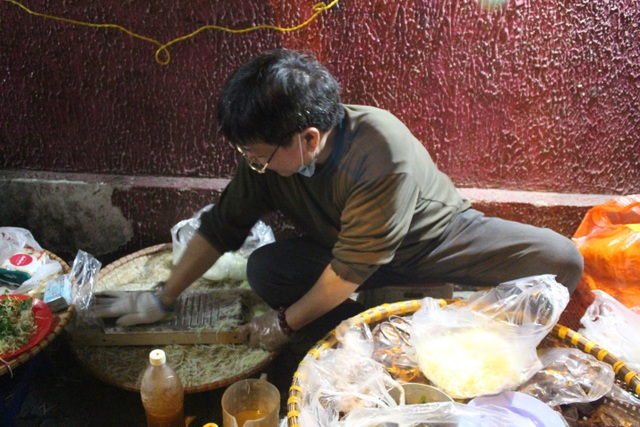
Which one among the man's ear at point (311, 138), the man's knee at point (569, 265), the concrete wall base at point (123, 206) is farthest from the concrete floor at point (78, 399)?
the man's knee at point (569, 265)

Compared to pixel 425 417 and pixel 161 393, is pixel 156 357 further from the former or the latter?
pixel 425 417

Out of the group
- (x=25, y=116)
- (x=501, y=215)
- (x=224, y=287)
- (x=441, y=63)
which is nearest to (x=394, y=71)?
(x=441, y=63)

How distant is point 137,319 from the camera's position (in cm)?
236

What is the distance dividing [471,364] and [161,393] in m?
1.11

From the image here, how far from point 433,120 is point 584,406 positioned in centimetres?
162

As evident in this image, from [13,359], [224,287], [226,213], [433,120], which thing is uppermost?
[433,120]

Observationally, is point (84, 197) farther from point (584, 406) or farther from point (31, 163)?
point (584, 406)

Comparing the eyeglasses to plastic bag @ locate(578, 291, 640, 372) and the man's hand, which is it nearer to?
the man's hand

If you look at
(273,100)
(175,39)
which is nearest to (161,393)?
(273,100)

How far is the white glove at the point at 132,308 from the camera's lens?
236 cm

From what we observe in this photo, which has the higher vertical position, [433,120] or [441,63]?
[441,63]

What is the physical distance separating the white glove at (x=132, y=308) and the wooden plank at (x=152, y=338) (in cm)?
7

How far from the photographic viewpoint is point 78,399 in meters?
2.39

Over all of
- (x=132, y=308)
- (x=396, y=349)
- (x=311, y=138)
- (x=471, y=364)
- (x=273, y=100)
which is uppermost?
(x=273, y=100)
